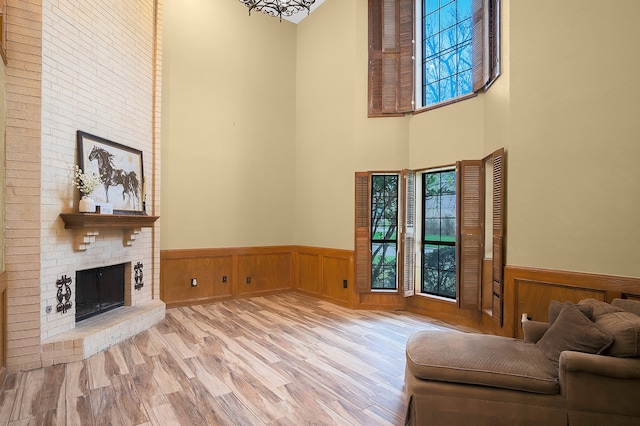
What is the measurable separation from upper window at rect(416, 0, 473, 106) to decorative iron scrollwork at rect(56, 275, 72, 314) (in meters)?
5.16

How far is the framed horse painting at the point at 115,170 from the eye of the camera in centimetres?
371

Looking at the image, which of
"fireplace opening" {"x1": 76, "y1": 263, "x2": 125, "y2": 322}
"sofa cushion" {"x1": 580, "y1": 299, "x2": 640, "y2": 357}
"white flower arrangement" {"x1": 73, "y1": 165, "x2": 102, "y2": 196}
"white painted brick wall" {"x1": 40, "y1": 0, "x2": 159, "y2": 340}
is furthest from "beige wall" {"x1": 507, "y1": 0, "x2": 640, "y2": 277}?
"fireplace opening" {"x1": 76, "y1": 263, "x2": 125, "y2": 322}

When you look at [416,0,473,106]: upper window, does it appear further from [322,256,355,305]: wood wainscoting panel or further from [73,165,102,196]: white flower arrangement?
[73,165,102,196]: white flower arrangement

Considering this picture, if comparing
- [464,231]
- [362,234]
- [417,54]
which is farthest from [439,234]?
[417,54]

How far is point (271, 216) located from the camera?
248 inches

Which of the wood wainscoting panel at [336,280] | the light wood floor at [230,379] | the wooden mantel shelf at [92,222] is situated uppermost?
the wooden mantel shelf at [92,222]

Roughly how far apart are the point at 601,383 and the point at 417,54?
190 inches

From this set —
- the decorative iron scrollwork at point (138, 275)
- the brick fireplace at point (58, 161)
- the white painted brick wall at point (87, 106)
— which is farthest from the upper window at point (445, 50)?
the decorative iron scrollwork at point (138, 275)

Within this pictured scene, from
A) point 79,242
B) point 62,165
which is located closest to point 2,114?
point 62,165

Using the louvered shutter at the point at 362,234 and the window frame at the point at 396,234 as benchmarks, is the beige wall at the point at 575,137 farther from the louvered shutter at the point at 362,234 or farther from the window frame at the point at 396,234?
the louvered shutter at the point at 362,234

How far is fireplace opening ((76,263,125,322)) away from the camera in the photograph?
12.4 feet

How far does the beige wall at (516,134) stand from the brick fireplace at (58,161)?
110 centimetres

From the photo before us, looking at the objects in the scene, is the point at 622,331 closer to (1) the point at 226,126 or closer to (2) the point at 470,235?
(2) the point at 470,235

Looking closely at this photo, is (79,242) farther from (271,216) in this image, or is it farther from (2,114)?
(271,216)
